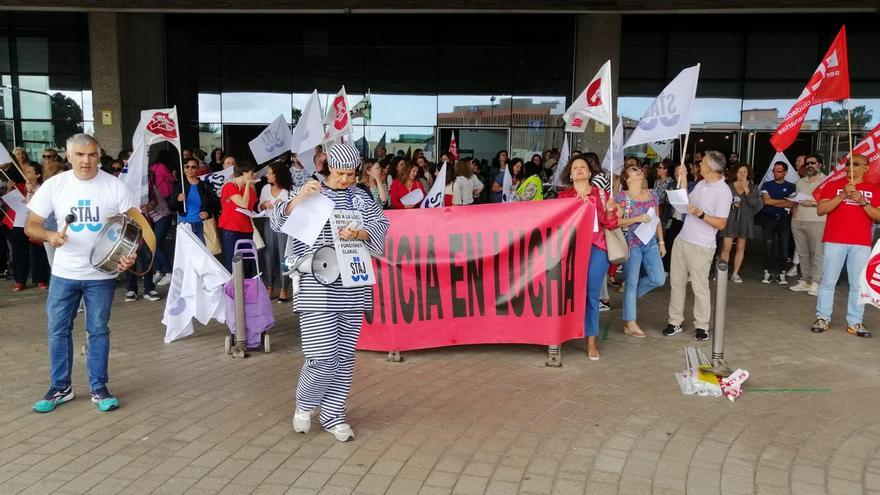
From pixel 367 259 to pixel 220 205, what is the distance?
577 cm

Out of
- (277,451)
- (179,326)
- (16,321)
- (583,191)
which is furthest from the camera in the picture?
(16,321)

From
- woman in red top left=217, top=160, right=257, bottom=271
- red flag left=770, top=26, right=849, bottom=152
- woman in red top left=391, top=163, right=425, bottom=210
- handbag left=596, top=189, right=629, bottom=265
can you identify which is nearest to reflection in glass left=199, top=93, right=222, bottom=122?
woman in red top left=391, top=163, right=425, bottom=210

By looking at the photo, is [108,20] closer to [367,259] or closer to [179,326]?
[179,326]

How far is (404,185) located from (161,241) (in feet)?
11.8

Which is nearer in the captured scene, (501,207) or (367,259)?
(367,259)

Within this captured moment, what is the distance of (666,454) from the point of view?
4500 millimetres

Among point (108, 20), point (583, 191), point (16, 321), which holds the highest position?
point (108, 20)

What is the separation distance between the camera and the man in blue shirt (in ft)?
36.5

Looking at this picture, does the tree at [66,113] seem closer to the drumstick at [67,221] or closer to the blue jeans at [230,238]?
the blue jeans at [230,238]

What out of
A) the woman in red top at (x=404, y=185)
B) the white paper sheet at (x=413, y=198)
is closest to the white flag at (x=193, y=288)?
the white paper sheet at (x=413, y=198)

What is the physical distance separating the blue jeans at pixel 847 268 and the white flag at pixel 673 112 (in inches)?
96.8

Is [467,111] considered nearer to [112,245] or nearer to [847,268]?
[847,268]

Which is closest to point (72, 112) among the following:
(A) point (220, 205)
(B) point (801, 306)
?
(A) point (220, 205)

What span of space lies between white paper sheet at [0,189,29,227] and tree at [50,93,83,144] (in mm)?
10894
